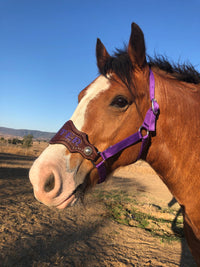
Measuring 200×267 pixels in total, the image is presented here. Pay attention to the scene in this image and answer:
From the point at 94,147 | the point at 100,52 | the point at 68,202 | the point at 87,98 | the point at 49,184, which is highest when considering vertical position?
the point at 100,52

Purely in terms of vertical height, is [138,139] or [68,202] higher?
[138,139]

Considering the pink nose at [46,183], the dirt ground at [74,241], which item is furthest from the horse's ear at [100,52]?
the dirt ground at [74,241]

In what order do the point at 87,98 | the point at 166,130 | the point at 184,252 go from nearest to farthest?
the point at 87,98, the point at 166,130, the point at 184,252

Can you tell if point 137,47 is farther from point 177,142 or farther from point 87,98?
point 177,142

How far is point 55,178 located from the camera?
1.42 metres

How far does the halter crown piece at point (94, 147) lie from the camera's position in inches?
59.2

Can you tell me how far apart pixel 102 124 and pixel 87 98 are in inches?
11.4

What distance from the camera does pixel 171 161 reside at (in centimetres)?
178

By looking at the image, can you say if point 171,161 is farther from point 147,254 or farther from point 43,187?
point 147,254

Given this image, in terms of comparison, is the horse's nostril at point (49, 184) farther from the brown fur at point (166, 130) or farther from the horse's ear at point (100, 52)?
the horse's ear at point (100, 52)

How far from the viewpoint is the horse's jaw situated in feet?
4.58

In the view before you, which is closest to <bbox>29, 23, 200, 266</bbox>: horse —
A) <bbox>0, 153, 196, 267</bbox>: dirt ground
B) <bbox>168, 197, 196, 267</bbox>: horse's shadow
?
<bbox>0, 153, 196, 267</bbox>: dirt ground

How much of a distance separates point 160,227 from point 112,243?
7.03 ft

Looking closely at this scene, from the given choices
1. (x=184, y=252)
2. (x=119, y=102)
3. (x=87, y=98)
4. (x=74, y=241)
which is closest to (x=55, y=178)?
(x=87, y=98)
